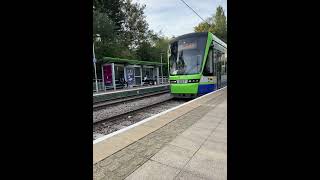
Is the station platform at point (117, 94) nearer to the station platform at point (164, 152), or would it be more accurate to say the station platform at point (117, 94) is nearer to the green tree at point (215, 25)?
the station platform at point (164, 152)

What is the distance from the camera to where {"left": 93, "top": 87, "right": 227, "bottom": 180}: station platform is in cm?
280

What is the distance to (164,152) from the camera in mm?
3490

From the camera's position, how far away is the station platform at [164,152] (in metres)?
2.80

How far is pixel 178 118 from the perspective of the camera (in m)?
6.01

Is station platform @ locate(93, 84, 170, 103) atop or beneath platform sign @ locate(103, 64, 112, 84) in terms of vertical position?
beneath

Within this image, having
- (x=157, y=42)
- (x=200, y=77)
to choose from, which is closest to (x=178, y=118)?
(x=200, y=77)

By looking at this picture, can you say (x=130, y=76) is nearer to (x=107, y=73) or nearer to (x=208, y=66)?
(x=107, y=73)

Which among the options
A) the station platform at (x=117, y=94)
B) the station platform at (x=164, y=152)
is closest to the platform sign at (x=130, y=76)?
the station platform at (x=117, y=94)

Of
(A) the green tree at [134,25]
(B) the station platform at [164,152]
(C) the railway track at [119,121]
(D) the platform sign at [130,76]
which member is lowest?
(C) the railway track at [119,121]

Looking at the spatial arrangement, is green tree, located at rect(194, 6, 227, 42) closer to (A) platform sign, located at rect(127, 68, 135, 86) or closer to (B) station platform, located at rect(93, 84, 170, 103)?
(A) platform sign, located at rect(127, 68, 135, 86)

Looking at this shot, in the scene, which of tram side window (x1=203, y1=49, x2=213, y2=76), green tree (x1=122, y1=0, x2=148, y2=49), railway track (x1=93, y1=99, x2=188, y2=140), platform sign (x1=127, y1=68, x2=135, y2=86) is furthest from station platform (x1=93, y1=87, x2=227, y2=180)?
green tree (x1=122, y1=0, x2=148, y2=49)
